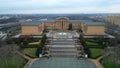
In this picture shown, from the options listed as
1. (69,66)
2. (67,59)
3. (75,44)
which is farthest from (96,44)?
(69,66)

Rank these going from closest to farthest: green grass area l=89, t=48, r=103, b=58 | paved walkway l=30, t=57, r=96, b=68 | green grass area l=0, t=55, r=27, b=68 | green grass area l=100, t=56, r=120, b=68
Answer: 1. green grass area l=0, t=55, r=27, b=68
2. green grass area l=100, t=56, r=120, b=68
3. paved walkway l=30, t=57, r=96, b=68
4. green grass area l=89, t=48, r=103, b=58

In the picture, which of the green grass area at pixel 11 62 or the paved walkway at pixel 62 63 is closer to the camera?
the green grass area at pixel 11 62

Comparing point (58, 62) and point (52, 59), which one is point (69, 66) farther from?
point (52, 59)

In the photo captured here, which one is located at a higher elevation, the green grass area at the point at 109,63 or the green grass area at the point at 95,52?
the green grass area at the point at 109,63

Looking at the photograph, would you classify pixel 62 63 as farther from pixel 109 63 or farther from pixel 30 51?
pixel 30 51

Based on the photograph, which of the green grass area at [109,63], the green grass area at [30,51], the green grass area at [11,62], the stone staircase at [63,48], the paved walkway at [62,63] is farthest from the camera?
the stone staircase at [63,48]

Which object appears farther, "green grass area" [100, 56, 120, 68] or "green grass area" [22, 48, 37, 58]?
"green grass area" [22, 48, 37, 58]

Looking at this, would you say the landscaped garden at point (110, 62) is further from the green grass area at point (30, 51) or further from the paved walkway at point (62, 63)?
the green grass area at point (30, 51)

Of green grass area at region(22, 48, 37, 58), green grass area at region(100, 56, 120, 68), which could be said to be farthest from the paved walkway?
green grass area at region(22, 48, 37, 58)

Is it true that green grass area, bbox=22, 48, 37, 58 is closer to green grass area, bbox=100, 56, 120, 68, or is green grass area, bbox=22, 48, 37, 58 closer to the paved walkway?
the paved walkway

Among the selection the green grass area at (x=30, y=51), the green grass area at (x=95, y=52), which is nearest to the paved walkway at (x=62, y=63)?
the green grass area at (x=95, y=52)

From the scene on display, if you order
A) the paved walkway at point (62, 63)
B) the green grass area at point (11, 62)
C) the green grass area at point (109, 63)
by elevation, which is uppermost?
the green grass area at point (11, 62)
